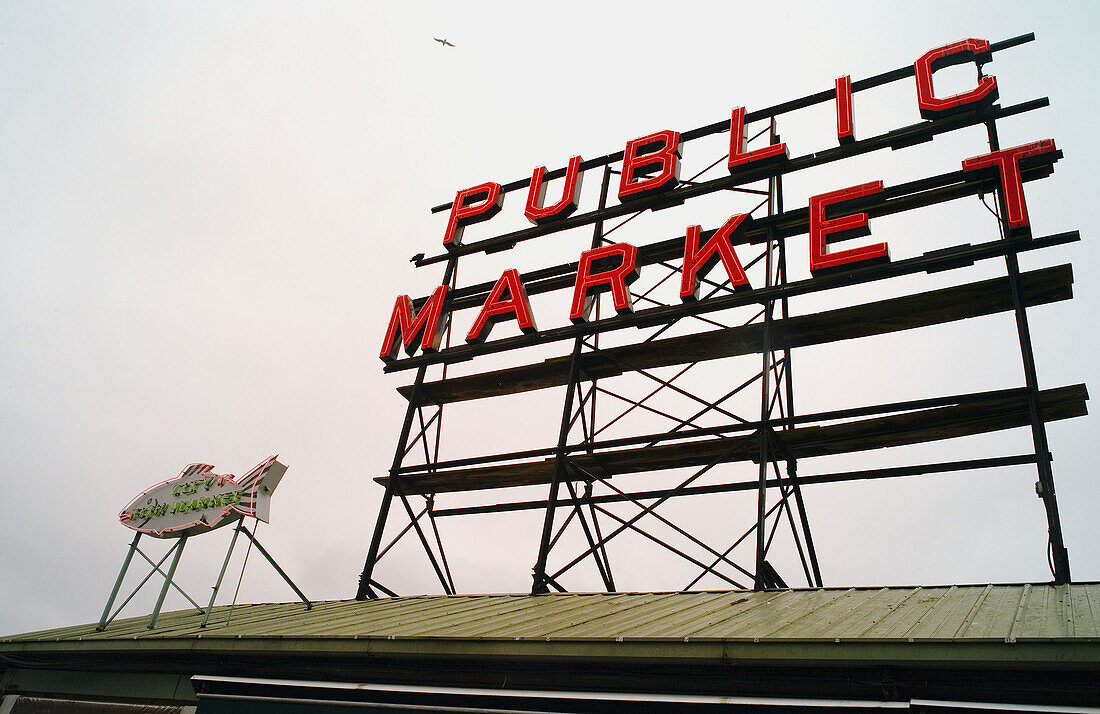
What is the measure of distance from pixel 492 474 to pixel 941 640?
9367mm

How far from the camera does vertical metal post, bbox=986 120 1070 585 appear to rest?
29.9 feet

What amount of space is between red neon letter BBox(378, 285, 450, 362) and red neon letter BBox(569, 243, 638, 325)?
10.0 ft

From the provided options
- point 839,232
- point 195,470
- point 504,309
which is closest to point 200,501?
point 195,470

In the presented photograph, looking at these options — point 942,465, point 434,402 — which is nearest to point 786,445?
point 942,465

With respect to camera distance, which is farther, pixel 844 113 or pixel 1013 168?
pixel 844 113

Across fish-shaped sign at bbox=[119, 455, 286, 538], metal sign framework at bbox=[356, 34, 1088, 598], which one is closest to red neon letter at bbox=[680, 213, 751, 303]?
metal sign framework at bbox=[356, 34, 1088, 598]

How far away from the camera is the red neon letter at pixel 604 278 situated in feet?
47.5

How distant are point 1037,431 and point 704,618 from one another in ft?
18.3

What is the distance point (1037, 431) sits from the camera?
10172 mm

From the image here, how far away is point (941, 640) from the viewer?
568 cm

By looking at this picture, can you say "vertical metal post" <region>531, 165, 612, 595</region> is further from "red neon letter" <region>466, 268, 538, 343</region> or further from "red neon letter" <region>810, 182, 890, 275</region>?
"red neon letter" <region>810, 182, 890, 275</region>

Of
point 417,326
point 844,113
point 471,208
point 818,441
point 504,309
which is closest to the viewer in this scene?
point 818,441

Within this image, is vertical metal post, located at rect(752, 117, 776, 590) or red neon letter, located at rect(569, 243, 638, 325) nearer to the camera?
vertical metal post, located at rect(752, 117, 776, 590)

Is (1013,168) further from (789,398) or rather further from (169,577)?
(169,577)
